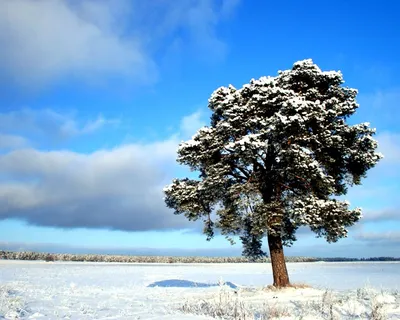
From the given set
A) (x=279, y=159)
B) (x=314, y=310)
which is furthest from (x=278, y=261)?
(x=314, y=310)

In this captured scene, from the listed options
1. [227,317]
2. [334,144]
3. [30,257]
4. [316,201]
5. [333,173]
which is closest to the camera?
[227,317]

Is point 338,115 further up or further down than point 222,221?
further up

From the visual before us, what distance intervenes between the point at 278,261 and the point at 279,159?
5.47 metres

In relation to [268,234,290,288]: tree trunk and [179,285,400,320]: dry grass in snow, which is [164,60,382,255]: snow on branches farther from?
[179,285,400,320]: dry grass in snow

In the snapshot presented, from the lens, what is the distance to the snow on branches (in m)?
18.0

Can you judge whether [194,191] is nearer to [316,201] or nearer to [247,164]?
[247,164]

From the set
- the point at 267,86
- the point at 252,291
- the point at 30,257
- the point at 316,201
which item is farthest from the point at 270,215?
the point at 30,257

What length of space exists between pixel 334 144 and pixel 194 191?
7894mm

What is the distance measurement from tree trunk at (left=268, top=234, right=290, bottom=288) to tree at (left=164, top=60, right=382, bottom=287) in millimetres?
52

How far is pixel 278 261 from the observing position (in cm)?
1961

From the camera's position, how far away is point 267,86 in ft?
64.5

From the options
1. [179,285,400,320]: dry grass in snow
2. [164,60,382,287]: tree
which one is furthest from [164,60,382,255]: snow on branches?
[179,285,400,320]: dry grass in snow

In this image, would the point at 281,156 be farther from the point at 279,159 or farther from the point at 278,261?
the point at 278,261

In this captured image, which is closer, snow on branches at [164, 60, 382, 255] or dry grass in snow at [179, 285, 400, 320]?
dry grass in snow at [179, 285, 400, 320]
